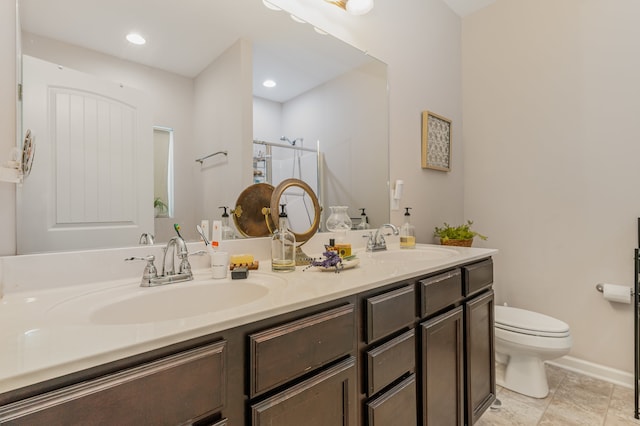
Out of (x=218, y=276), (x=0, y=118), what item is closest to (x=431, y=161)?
(x=218, y=276)

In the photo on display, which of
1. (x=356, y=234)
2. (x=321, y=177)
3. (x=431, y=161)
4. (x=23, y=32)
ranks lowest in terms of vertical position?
(x=356, y=234)

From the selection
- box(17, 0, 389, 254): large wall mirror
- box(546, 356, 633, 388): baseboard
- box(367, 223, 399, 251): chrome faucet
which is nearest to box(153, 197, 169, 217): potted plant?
box(17, 0, 389, 254): large wall mirror

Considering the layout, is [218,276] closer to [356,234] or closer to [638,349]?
[356,234]

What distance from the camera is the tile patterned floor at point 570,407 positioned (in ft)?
5.36

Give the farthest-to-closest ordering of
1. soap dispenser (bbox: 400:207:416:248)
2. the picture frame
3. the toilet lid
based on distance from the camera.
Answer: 1. the picture frame
2. soap dispenser (bbox: 400:207:416:248)
3. the toilet lid

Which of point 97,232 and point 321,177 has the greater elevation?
point 321,177

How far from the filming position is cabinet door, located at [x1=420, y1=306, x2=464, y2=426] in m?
1.16

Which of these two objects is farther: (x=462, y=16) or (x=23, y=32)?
(x=462, y=16)

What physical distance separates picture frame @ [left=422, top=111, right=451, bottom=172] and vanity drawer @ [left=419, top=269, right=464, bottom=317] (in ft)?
3.66

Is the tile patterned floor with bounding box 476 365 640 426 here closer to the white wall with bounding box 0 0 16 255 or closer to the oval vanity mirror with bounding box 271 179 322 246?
the oval vanity mirror with bounding box 271 179 322 246

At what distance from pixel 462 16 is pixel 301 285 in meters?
2.89

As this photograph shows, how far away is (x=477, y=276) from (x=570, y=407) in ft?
3.34

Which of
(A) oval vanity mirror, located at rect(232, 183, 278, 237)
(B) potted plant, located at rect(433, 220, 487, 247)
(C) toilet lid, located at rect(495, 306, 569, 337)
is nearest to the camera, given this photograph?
(A) oval vanity mirror, located at rect(232, 183, 278, 237)

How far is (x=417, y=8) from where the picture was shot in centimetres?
226
